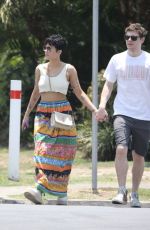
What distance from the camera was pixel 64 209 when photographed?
8016 millimetres

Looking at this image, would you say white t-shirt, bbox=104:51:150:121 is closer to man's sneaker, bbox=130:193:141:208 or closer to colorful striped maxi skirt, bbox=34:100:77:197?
colorful striped maxi skirt, bbox=34:100:77:197

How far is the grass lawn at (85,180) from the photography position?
10.4 metres

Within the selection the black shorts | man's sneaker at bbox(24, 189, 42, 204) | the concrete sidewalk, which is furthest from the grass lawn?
the concrete sidewalk

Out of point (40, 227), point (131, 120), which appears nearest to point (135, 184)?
point (131, 120)

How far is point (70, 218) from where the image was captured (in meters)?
7.38

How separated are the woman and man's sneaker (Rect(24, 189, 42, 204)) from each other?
0.08 m

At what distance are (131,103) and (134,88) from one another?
0.55 ft

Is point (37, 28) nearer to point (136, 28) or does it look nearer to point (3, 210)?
point (136, 28)

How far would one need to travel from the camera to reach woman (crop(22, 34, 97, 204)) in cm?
897

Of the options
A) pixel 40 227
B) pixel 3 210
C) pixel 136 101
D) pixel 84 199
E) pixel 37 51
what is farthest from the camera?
pixel 37 51

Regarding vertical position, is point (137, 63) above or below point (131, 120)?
above

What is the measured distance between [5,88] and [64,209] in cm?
1328

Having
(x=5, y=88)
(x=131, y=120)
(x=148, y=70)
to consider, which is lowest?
(x=5, y=88)

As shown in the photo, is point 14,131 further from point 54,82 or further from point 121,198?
point 121,198
